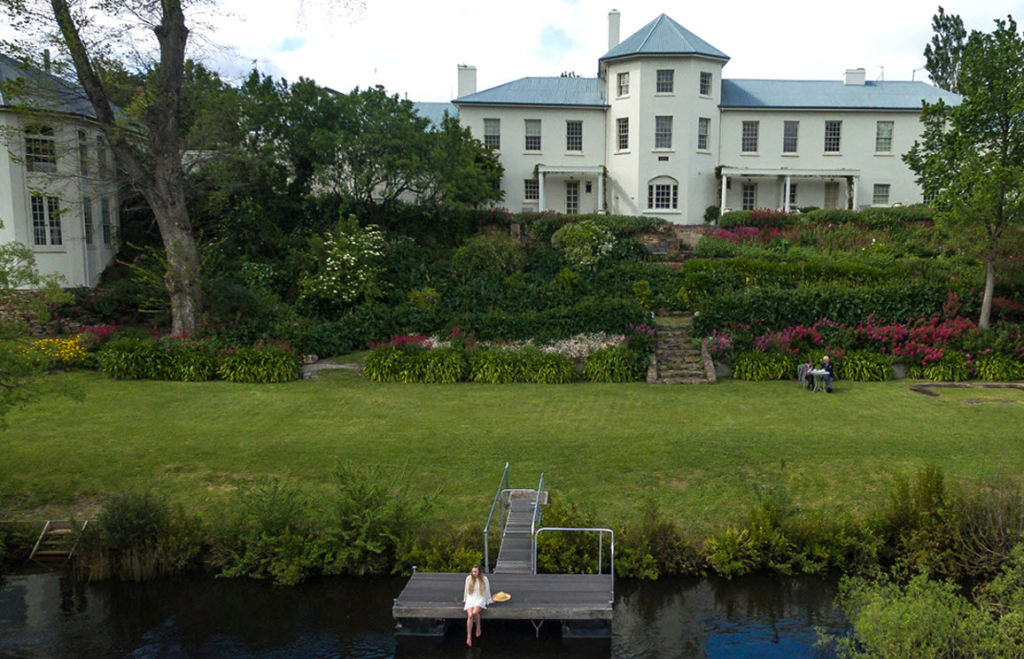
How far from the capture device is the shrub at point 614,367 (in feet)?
64.1

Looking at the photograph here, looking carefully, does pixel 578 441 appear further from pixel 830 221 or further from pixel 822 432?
pixel 830 221

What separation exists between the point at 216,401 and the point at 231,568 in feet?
25.7

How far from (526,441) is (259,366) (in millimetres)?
8983

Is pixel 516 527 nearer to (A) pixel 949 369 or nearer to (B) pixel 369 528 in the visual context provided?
(B) pixel 369 528

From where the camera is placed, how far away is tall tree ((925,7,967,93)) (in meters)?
52.0

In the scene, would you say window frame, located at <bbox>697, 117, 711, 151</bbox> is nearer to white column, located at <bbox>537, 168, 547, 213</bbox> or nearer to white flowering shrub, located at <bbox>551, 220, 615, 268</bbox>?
white column, located at <bbox>537, 168, 547, 213</bbox>

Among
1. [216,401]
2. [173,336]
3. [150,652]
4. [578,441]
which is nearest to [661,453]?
[578,441]

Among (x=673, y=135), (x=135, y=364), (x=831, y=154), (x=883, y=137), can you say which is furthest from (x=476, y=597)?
(x=883, y=137)

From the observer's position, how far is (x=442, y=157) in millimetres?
26547

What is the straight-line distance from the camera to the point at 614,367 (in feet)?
64.1

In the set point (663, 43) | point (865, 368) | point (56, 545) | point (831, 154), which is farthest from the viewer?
point (831, 154)

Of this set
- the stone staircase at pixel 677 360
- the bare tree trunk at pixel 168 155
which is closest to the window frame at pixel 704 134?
the stone staircase at pixel 677 360

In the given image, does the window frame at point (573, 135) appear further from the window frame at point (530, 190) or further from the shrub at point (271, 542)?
the shrub at point (271, 542)

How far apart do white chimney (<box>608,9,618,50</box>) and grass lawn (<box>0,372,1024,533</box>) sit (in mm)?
24645
